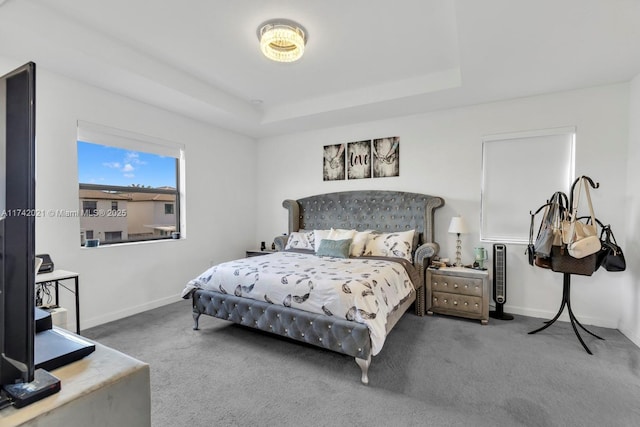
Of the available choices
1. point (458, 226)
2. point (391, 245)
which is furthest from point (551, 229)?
point (391, 245)

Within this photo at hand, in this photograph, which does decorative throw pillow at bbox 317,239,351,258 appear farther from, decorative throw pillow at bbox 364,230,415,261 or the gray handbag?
the gray handbag

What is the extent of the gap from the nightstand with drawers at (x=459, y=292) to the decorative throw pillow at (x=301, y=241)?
170 cm

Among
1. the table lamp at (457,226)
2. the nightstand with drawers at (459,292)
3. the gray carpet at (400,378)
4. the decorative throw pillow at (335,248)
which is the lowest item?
the gray carpet at (400,378)

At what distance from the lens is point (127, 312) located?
3721mm

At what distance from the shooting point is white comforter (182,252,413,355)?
8.07ft

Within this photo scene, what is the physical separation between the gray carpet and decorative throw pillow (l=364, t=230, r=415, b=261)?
3.05ft

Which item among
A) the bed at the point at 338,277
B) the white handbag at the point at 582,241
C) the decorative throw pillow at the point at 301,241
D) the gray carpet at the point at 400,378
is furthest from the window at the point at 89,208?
the white handbag at the point at 582,241

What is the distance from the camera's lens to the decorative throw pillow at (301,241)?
14.8ft

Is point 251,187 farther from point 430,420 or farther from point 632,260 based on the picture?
point 632,260

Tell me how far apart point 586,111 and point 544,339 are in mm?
2576

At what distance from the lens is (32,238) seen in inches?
26.5

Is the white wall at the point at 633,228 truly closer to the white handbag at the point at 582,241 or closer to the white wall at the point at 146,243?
the white handbag at the point at 582,241

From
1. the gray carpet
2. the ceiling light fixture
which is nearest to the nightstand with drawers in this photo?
the gray carpet

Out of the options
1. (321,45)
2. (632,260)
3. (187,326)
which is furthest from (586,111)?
(187,326)
